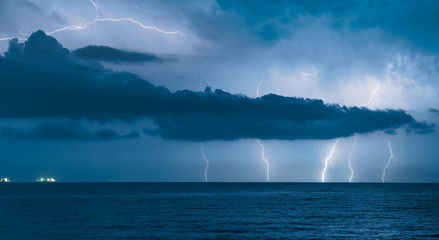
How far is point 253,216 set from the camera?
59406 mm

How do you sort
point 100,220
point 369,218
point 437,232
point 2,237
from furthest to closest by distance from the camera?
point 369,218, point 100,220, point 437,232, point 2,237

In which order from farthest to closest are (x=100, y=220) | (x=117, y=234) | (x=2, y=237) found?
1. (x=100, y=220)
2. (x=117, y=234)
3. (x=2, y=237)

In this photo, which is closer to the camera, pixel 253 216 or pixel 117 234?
pixel 117 234

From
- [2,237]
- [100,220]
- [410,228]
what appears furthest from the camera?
[100,220]

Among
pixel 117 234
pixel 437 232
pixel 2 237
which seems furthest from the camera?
pixel 437 232

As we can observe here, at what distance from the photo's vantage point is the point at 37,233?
4253 cm

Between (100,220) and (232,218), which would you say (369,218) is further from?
(100,220)

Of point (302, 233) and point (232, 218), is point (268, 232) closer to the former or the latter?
point (302, 233)

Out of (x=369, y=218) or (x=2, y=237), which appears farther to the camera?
(x=369, y=218)

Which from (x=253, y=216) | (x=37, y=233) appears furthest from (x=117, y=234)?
(x=253, y=216)

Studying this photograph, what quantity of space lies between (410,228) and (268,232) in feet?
54.1

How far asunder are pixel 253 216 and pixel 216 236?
18.5m

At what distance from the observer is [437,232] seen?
45562 mm

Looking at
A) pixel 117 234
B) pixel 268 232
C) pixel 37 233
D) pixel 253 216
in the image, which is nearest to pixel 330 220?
pixel 253 216
